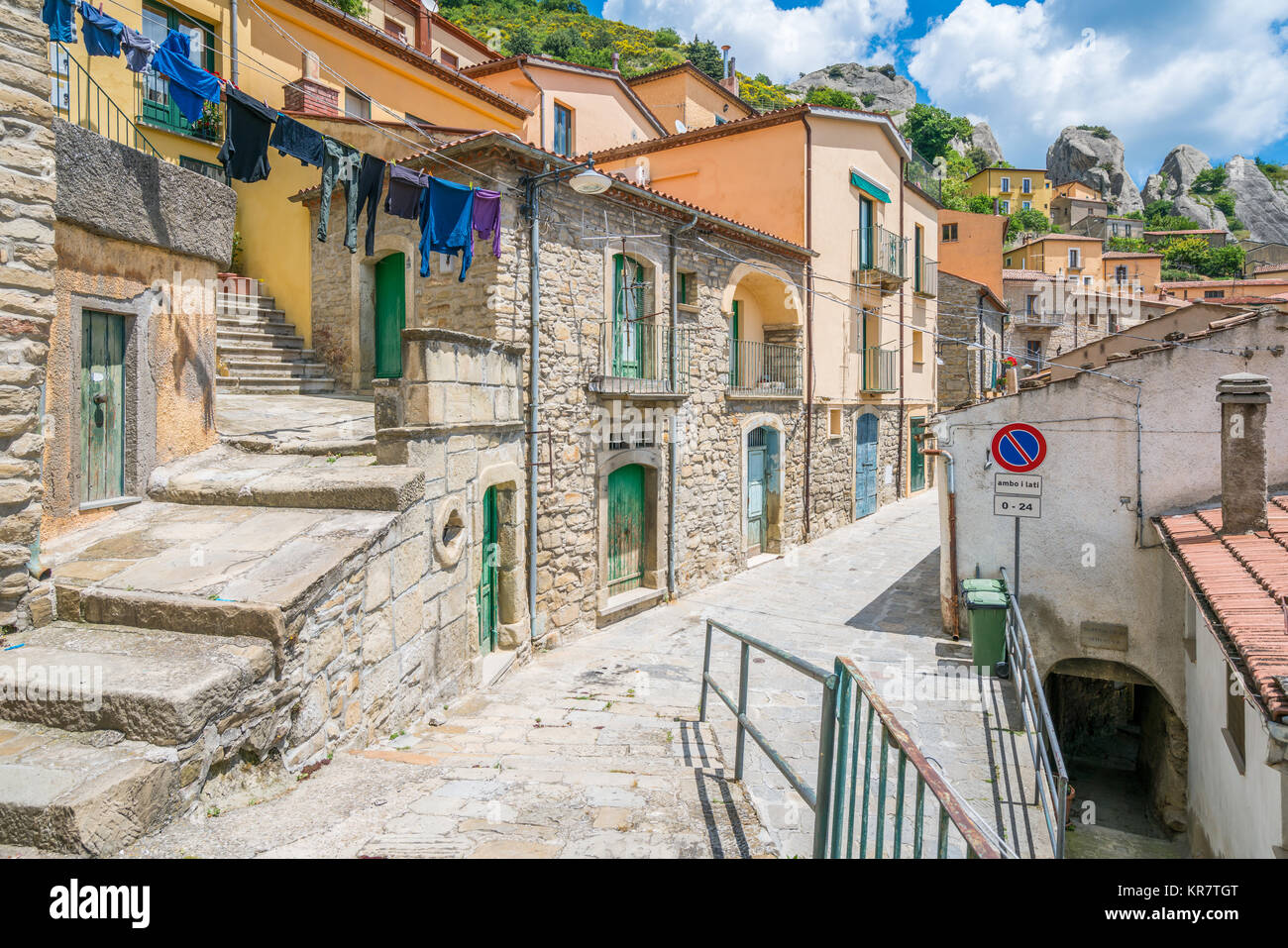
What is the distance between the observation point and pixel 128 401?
5699 mm

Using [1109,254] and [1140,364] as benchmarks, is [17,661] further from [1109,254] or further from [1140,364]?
[1109,254]

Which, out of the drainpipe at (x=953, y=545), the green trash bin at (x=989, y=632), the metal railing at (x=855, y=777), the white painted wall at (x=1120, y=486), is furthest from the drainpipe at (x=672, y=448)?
the metal railing at (x=855, y=777)

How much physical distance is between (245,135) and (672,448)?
7166mm

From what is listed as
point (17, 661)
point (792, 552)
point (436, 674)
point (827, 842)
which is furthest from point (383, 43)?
point (827, 842)

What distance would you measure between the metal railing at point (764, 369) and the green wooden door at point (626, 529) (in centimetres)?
328

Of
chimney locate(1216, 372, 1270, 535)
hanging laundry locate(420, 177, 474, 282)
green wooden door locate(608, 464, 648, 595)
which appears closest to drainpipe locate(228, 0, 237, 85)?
hanging laundry locate(420, 177, 474, 282)

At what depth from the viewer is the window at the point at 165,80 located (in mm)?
13039

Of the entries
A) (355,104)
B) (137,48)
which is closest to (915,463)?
(355,104)

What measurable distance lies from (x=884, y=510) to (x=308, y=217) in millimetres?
15436

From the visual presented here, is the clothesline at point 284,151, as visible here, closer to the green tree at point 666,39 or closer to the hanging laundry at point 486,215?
the hanging laundry at point 486,215

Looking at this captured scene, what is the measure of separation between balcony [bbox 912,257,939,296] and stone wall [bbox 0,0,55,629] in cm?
2020

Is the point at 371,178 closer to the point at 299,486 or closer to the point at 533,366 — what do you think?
the point at 533,366
